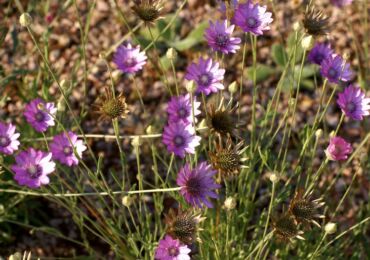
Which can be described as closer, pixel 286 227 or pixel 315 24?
pixel 286 227

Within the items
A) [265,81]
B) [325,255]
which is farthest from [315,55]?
[265,81]

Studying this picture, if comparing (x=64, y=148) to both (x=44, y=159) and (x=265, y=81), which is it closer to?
(x=44, y=159)

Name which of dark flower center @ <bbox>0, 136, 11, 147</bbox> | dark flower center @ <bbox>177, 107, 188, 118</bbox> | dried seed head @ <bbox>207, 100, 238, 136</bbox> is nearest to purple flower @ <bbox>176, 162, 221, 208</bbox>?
dried seed head @ <bbox>207, 100, 238, 136</bbox>

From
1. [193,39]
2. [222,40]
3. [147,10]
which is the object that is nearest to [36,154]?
[147,10]

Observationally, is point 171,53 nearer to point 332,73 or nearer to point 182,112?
point 182,112

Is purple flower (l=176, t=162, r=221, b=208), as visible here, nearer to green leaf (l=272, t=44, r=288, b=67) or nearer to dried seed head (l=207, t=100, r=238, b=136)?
dried seed head (l=207, t=100, r=238, b=136)
